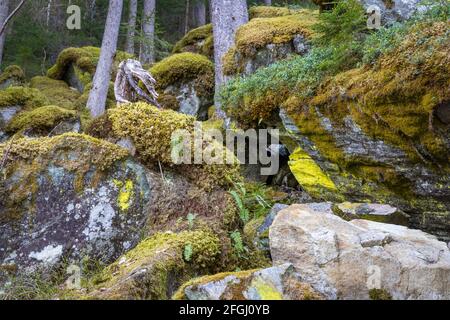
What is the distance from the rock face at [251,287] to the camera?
114 inches

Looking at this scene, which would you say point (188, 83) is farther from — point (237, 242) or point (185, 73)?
point (237, 242)

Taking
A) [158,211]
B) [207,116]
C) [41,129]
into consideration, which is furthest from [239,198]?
[41,129]

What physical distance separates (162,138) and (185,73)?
24.2 feet

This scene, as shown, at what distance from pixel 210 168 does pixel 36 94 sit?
36.0ft

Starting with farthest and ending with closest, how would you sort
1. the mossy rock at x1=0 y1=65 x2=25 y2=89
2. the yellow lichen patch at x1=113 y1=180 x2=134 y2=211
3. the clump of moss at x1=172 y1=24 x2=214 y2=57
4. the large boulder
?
the mossy rock at x1=0 y1=65 x2=25 y2=89 < the clump of moss at x1=172 y1=24 x2=214 y2=57 < the large boulder < the yellow lichen patch at x1=113 y1=180 x2=134 y2=211

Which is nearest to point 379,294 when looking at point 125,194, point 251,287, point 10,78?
point 251,287

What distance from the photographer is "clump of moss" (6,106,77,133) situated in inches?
444

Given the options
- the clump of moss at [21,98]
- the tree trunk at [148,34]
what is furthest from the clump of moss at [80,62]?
the clump of moss at [21,98]

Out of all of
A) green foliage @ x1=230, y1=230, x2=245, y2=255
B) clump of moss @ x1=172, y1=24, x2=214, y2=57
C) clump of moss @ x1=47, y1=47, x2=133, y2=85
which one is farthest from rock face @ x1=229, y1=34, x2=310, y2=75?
clump of moss @ x1=47, y1=47, x2=133, y2=85

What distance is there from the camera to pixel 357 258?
136 inches

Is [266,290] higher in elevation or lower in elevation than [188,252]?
lower

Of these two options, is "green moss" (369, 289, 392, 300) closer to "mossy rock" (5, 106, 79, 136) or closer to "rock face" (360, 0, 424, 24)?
"rock face" (360, 0, 424, 24)

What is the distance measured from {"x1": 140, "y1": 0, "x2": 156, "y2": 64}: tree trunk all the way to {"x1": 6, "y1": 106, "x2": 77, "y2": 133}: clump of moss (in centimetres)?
415

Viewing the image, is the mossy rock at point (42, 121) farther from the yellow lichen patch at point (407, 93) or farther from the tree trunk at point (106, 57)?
the yellow lichen patch at point (407, 93)
